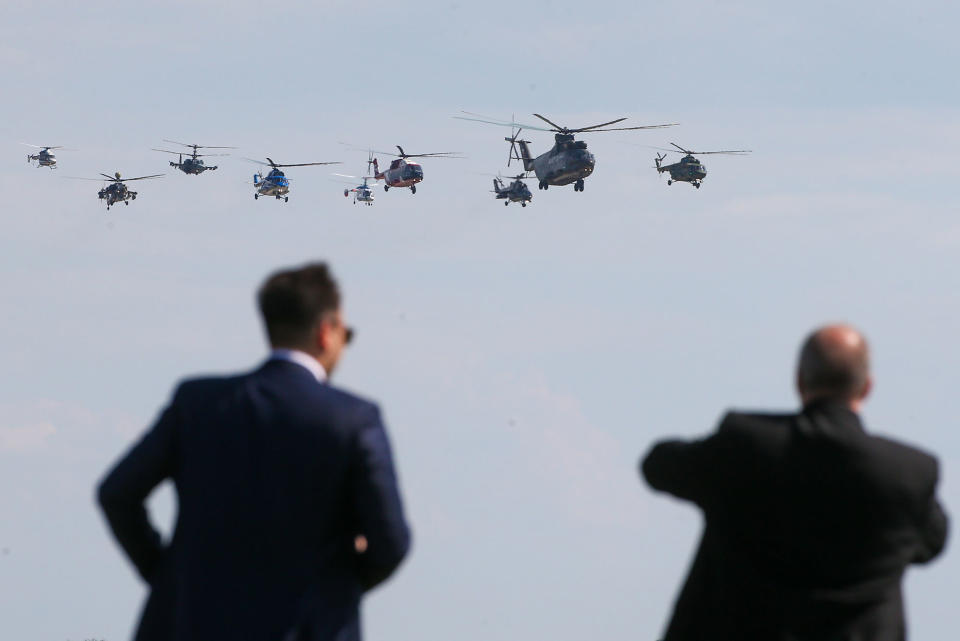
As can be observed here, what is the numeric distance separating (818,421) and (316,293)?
6.21 feet

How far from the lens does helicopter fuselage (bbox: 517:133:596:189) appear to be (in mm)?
64500

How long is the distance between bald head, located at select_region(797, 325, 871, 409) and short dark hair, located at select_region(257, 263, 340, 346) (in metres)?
1.73

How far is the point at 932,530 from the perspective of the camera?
5.99m

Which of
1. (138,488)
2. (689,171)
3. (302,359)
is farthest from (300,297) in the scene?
(689,171)

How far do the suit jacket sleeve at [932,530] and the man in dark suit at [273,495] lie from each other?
194 centimetres

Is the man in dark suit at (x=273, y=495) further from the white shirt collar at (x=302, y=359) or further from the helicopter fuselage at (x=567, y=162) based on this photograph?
the helicopter fuselage at (x=567, y=162)

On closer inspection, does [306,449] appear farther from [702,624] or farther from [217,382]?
[702,624]

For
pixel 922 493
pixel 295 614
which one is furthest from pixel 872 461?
pixel 295 614

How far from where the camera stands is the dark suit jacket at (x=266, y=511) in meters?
5.64

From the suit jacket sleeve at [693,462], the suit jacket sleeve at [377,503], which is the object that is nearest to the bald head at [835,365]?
the suit jacket sleeve at [693,462]

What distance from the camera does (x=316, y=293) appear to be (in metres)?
5.75

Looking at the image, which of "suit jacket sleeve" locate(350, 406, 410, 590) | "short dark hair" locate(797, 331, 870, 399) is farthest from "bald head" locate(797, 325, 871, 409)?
"suit jacket sleeve" locate(350, 406, 410, 590)

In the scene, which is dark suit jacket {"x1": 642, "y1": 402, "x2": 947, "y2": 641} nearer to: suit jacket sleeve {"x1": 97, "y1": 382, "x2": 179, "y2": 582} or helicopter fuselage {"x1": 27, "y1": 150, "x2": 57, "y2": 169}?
suit jacket sleeve {"x1": 97, "y1": 382, "x2": 179, "y2": 582}

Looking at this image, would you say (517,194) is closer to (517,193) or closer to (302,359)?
(517,193)
